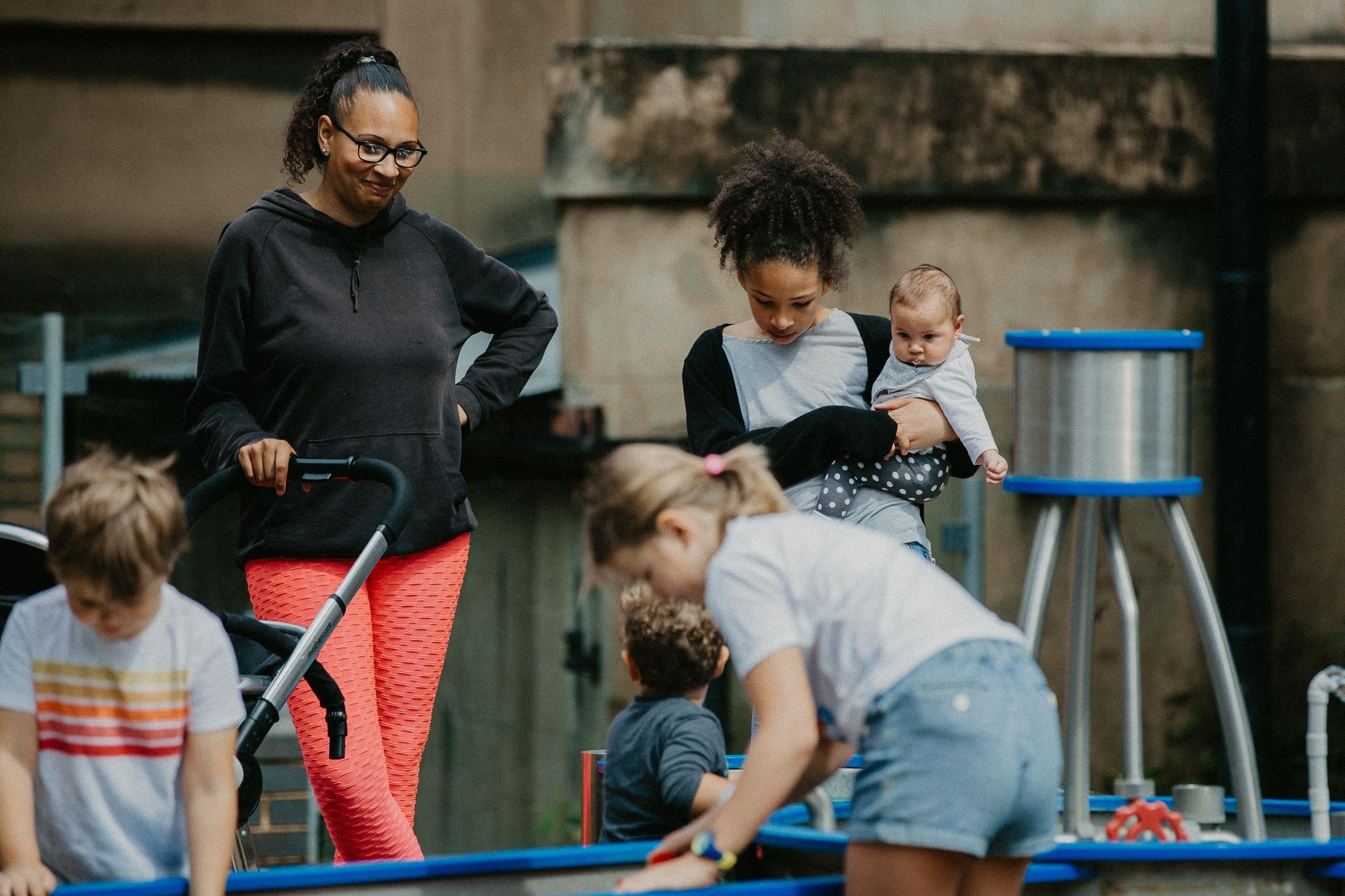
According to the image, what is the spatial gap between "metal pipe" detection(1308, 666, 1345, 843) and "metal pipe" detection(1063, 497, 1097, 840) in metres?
0.35

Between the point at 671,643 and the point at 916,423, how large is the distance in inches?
24.3

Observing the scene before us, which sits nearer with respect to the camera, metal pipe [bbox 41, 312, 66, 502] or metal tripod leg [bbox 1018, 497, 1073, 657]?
metal tripod leg [bbox 1018, 497, 1073, 657]

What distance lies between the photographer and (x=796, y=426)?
9.87ft

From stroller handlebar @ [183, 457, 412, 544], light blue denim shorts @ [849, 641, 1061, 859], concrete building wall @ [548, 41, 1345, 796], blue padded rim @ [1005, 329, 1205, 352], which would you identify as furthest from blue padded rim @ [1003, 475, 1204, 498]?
concrete building wall @ [548, 41, 1345, 796]

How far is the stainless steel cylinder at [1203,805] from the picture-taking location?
2.88 meters

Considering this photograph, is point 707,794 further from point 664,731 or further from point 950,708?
point 950,708

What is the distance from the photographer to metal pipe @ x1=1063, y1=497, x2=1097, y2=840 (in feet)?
8.59

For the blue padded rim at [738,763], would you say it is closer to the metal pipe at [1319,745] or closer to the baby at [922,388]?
the baby at [922,388]

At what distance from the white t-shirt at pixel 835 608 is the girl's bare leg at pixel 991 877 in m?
0.24

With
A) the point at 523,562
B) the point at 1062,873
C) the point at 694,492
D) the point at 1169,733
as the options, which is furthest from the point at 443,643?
the point at 1169,733

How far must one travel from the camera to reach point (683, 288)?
5617 millimetres

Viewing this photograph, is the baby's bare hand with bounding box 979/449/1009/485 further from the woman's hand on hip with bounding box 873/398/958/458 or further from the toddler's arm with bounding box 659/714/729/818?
the toddler's arm with bounding box 659/714/729/818

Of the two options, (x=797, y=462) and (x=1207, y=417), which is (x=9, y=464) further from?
(x=1207, y=417)

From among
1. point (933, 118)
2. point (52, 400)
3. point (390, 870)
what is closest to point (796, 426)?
point (390, 870)
